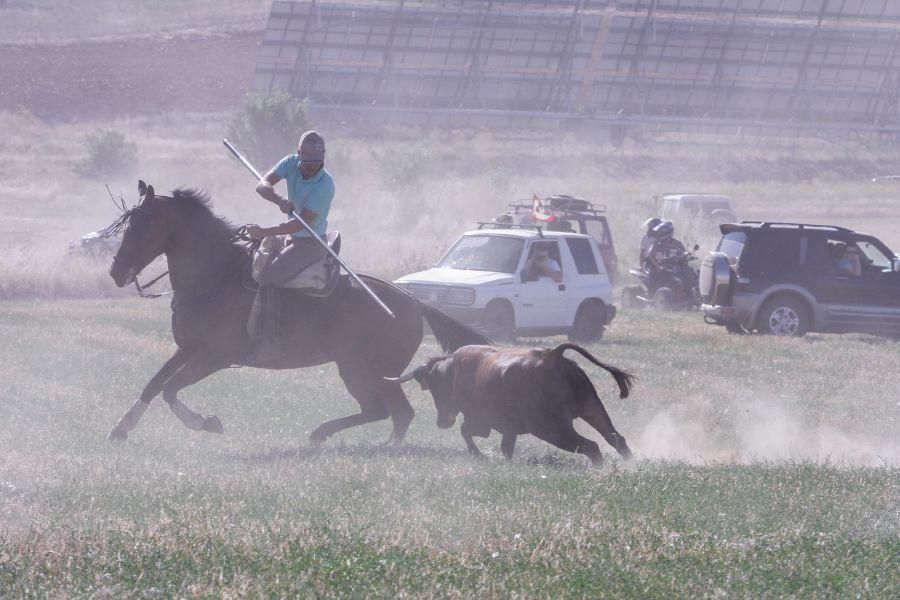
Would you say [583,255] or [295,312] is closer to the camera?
[295,312]

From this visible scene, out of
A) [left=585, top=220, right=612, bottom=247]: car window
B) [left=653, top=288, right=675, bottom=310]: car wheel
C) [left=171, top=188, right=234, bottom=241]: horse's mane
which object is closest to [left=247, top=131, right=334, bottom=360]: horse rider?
[left=171, top=188, right=234, bottom=241]: horse's mane

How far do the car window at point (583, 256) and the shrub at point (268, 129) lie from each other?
102 ft

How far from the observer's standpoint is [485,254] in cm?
2264

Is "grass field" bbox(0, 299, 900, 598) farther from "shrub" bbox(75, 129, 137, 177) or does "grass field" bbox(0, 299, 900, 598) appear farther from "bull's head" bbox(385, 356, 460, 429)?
"shrub" bbox(75, 129, 137, 177)

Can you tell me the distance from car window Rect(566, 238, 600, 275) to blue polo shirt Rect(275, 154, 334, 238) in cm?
1252

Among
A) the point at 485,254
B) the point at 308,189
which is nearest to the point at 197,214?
the point at 308,189

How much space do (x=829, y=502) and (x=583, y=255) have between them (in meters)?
15.2

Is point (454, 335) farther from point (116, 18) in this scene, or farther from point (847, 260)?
point (116, 18)

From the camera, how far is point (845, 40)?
81.4 meters

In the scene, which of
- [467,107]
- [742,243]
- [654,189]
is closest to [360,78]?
[467,107]

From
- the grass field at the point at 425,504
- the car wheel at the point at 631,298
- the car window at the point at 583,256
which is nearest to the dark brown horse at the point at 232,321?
the grass field at the point at 425,504

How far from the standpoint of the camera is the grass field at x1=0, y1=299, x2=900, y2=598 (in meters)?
6.34

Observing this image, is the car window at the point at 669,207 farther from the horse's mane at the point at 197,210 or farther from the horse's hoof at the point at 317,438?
the horse's hoof at the point at 317,438

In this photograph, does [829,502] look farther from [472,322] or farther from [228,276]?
[472,322]
